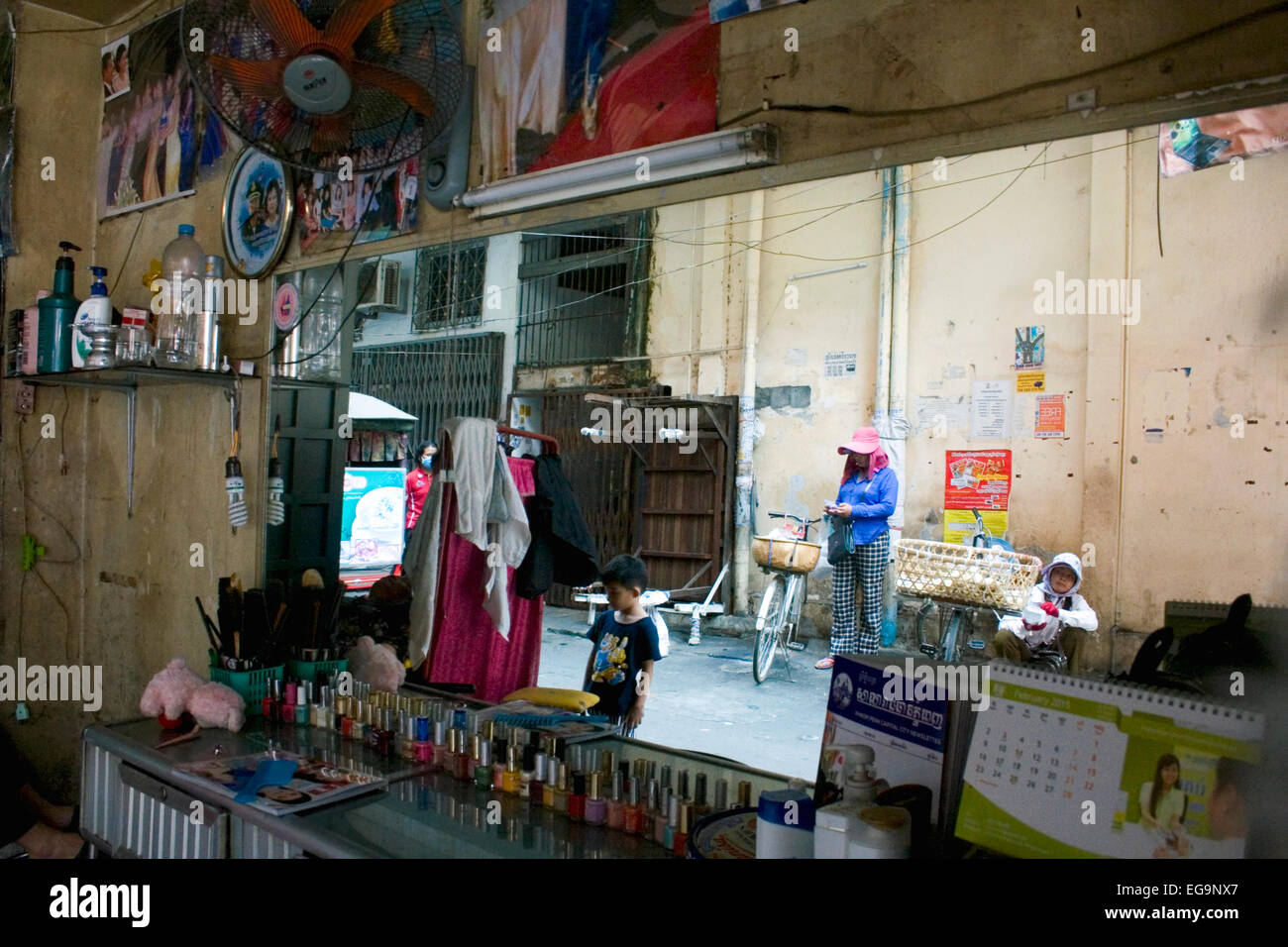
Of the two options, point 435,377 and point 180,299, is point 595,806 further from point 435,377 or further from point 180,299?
point 435,377

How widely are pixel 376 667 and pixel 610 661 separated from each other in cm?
95

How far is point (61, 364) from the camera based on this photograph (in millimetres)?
3129

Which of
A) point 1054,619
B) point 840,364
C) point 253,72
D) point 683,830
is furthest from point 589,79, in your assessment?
point 840,364

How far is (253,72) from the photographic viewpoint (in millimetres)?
2314

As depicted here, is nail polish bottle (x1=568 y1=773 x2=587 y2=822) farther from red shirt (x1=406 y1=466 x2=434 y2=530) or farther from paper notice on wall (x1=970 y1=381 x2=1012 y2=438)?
paper notice on wall (x1=970 y1=381 x2=1012 y2=438)

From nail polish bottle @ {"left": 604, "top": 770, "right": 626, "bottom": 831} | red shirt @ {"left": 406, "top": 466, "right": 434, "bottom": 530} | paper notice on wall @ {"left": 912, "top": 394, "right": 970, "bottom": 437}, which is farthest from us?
red shirt @ {"left": 406, "top": 466, "right": 434, "bottom": 530}

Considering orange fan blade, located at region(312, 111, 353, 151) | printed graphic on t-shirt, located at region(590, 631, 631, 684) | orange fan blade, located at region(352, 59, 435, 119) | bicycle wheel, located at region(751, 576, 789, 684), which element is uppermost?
orange fan blade, located at region(352, 59, 435, 119)

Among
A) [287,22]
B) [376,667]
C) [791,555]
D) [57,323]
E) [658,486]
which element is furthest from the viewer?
[658,486]

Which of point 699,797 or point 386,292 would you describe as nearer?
point 699,797

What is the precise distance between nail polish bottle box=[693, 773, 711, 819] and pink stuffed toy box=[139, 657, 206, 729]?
4.76 feet

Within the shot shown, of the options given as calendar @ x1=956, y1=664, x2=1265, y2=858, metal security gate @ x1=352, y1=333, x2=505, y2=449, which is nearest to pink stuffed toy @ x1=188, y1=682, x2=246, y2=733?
calendar @ x1=956, y1=664, x2=1265, y2=858

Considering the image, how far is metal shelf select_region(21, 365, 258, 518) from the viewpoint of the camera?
9.43ft
